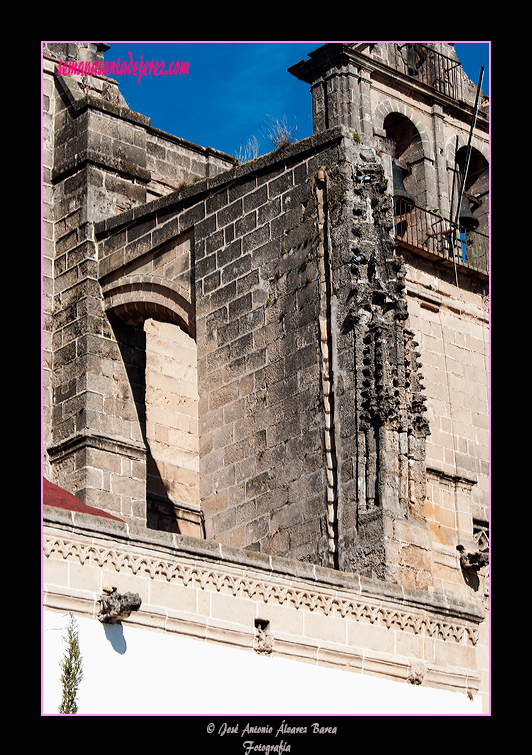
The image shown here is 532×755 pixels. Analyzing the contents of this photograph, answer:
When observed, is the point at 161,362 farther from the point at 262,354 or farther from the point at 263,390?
the point at 263,390

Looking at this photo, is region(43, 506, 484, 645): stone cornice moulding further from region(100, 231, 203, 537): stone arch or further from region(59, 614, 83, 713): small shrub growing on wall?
region(100, 231, 203, 537): stone arch

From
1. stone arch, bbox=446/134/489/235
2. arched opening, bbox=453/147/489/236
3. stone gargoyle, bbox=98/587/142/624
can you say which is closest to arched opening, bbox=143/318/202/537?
arched opening, bbox=453/147/489/236

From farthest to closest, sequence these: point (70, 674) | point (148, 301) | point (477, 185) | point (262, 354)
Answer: point (477, 185) → point (148, 301) → point (262, 354) → point (70, 674)

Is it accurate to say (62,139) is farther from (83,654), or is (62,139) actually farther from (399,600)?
(83,654)

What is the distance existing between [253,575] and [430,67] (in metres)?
16.1

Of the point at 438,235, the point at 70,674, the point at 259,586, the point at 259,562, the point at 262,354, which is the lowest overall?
the point at 70,674

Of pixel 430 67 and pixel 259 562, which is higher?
pixel 430 67

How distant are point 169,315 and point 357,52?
8672 mm

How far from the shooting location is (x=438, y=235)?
24328mm

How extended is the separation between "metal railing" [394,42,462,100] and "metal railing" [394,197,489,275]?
2.51 meters

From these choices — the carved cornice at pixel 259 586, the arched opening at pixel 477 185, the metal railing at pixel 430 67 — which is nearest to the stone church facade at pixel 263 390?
the carved cornice at pixel 259 586

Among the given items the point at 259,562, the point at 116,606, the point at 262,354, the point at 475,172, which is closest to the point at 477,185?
the point at 475,172

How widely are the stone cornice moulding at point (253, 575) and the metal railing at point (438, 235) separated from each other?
10.1m

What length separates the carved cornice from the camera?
11.3 metres
